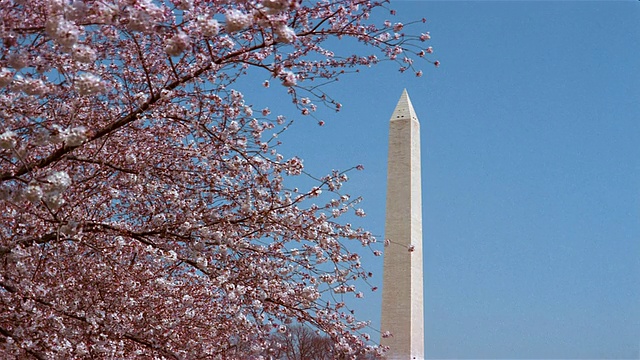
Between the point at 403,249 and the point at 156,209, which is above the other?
the point at 403,249

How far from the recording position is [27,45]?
4.70 meters

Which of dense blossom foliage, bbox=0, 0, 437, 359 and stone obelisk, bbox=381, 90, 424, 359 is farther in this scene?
stone obelisk, bbox=381, 90, 424, 359

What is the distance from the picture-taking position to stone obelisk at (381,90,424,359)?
1748 centimetres

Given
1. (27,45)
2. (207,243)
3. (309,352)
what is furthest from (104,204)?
(309,352)

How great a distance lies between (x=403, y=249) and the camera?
1752 centimetres

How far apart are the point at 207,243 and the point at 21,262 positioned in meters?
1.23

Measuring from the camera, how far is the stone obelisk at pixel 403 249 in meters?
17.5

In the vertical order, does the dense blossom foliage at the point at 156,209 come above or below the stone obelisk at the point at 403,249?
below

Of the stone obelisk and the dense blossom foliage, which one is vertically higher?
the stone obelisk

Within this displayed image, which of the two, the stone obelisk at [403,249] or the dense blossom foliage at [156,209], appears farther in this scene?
the stone obelisk at [403,249]

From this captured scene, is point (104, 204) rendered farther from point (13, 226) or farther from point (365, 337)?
point (365, 337)

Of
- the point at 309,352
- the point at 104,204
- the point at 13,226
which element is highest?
the point at 309,352

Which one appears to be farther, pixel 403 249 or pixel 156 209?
pixel 403 249

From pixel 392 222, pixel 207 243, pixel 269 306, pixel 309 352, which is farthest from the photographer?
pixel 309 352
